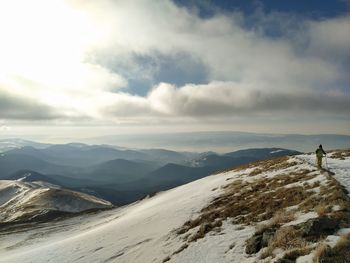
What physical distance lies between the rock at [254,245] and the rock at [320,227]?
7.10 ft

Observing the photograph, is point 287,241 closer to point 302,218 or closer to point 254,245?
point 254,245

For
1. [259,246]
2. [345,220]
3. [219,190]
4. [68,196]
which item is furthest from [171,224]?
[68,196]

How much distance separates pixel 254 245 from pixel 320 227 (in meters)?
3.24

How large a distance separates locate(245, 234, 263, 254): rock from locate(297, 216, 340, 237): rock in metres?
2.16

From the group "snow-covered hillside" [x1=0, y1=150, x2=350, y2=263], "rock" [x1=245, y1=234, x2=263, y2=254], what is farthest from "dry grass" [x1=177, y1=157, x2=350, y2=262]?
"rock" [x1=245, y1=234, x2=263, y2=254]

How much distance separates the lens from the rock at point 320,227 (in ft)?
49.9

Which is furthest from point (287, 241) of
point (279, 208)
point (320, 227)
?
point (279, 208)

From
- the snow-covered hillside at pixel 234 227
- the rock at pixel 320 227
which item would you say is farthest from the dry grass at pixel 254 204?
the rock at pixel 320 227

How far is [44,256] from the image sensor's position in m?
31.9

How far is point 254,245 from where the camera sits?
1642cm

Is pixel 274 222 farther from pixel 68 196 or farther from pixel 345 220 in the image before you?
pixel 68 196

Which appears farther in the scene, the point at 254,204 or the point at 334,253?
the point at 254,204

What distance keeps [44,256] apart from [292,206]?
23815mm

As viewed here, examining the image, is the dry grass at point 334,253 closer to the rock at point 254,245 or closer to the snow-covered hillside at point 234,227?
the snow-covered hillside at point 234,227
